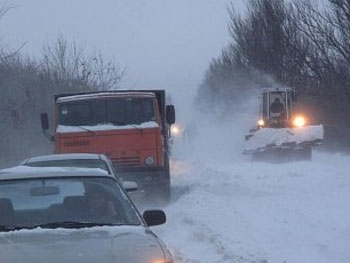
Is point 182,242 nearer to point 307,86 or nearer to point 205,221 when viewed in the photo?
point 205,221

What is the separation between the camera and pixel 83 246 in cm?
595

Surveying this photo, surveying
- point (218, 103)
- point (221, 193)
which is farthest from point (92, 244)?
point (218, 103)

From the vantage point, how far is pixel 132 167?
18.0 meters

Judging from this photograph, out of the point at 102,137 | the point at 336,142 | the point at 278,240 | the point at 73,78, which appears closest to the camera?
the point at 278,240

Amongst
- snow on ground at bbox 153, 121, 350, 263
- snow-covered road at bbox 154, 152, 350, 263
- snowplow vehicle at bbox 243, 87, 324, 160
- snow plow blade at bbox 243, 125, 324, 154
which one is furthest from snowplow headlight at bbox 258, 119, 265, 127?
snow-covered road at bbox 154, 152, 350, 263

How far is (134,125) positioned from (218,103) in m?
76.5

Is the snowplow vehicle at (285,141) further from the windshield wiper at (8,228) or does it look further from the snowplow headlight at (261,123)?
the windshield wiper at (8,228)

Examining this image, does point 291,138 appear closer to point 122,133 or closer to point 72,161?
point 122,133

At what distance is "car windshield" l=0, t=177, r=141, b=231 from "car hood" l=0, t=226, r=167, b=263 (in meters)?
0.37

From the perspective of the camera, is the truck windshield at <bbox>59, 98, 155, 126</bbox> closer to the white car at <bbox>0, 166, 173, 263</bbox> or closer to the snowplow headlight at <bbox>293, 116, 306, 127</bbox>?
the white car at <bbox>0, 166, 173, 263</bbox>

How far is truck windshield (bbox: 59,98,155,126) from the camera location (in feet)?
59.4

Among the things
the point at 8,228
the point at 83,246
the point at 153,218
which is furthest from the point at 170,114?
the point at 83,246

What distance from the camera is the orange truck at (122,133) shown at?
17.9 meters

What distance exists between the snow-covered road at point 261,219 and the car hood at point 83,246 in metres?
3.87
